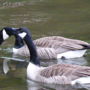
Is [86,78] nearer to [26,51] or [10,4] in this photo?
[26,51]

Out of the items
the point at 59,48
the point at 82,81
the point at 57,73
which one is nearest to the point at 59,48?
the point at 59,48

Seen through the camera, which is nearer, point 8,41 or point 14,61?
point 14,61

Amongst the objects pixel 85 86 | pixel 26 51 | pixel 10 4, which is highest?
pixel 85 86

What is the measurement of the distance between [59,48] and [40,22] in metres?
4.96

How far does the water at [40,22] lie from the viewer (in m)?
13.2

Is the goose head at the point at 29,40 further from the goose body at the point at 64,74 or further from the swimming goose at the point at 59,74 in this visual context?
the goose body at the point at 64,74

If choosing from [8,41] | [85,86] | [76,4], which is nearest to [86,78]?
[85,86]

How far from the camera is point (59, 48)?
15.7 m

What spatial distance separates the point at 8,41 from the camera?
17875 millimetres

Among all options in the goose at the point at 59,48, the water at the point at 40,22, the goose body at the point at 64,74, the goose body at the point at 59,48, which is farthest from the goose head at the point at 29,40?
the goose body at the point at 59,48

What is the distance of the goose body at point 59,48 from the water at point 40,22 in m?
0.24

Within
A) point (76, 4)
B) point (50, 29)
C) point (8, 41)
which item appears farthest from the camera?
point (76, 4)

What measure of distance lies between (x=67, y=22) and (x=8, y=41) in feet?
12.2

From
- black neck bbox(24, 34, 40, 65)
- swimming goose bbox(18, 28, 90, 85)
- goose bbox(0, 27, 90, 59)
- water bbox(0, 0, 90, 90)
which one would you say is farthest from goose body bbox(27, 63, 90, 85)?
goose bbox(0, 27, 90, 59)
